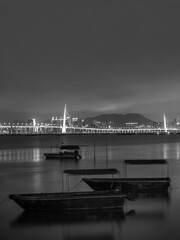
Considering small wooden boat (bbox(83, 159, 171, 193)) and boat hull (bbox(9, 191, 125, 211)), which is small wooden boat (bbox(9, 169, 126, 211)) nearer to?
boat hull (bbox(9, 191, 125, 211))

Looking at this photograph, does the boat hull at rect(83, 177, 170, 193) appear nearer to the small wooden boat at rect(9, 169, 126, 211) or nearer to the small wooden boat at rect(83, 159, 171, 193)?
the small wooden boat at rect(83, 159, 171, 193)

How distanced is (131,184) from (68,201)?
292cm

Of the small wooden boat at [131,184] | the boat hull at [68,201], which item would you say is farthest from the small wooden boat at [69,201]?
the small wooden boat at [131,184]

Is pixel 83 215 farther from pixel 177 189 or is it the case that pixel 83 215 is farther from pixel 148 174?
pixel 148 174

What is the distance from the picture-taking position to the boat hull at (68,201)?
30.2ft

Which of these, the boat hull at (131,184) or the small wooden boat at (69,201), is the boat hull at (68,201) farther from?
the boat hull at (131,184)

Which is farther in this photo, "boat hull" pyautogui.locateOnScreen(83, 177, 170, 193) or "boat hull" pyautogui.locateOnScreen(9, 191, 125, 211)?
"boat hull" pyautogui.locateOnScreen(83, 177, 170, 193)

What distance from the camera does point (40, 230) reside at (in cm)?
843

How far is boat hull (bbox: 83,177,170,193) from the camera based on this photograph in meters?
11.4

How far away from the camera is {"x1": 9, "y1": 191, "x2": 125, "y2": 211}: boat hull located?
921 cm

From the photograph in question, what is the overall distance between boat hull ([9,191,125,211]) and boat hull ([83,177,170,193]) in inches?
76.4

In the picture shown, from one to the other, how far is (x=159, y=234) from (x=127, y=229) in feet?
2.36

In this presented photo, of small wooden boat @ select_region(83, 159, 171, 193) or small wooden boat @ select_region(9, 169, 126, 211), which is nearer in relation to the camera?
small wooden boat @ select_region(9, 169, 126, 211)

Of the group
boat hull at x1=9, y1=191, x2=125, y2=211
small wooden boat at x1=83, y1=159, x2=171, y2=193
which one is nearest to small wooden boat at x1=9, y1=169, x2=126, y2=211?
boat hull at x1=9, y1=191, x2=125, y2=211
